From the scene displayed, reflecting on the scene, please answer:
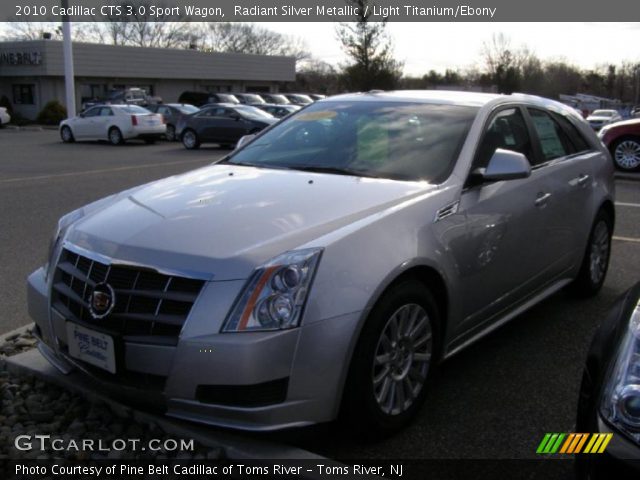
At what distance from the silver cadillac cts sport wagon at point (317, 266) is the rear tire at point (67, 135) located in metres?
22.5

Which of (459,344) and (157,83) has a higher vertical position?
(157,83)

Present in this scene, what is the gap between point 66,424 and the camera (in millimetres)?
3385

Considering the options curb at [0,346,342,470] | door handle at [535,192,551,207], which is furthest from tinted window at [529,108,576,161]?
curb at [0,346,342,470]

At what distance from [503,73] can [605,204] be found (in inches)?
1623

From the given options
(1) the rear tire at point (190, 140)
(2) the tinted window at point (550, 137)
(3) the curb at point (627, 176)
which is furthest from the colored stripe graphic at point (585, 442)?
(1) the rear tire at point (190, 140)

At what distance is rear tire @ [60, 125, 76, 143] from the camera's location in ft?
83.3

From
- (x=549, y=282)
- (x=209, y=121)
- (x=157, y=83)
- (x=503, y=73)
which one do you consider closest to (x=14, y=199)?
(x=549, y=282)

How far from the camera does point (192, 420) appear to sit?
2938 mm

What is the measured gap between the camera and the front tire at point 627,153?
47.5 ft

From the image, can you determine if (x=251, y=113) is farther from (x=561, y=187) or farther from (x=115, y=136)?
(x=561, y=187)

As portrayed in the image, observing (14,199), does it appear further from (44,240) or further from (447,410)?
(447,410)

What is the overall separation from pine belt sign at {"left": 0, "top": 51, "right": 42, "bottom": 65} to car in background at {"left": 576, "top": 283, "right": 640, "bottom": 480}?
45335 millimetres

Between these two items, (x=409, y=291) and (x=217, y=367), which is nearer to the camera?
(x=217, y=367)

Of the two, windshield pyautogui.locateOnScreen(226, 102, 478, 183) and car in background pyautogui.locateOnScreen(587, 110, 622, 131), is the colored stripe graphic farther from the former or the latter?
car in background pyautogui.locateOnScreen(587, 110, 622, 131)
